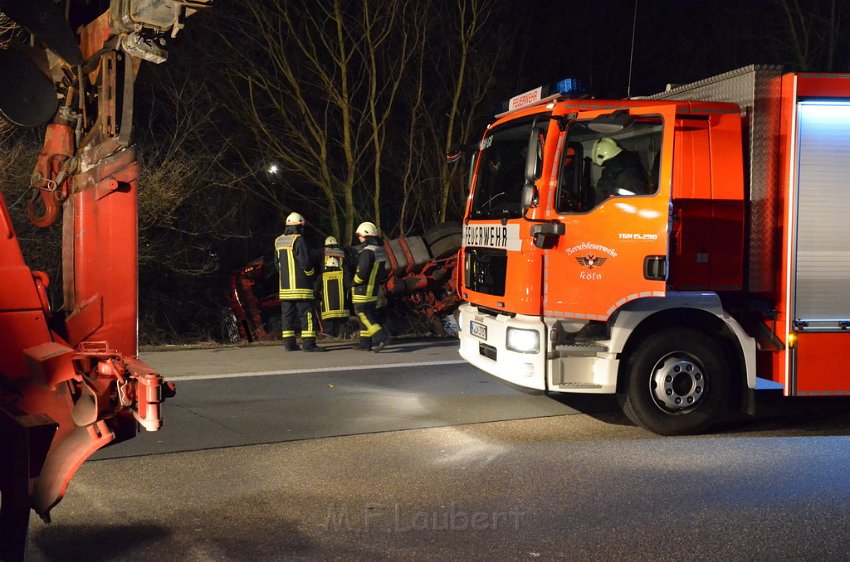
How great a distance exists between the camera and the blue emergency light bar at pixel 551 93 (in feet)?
23.5

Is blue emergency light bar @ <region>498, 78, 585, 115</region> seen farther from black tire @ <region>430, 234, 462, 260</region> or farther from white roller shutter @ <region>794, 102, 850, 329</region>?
black tire @ <region>430, 234, 462, 260</region>

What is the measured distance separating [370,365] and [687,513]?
5683 millimetres

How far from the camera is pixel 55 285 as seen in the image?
1367cm

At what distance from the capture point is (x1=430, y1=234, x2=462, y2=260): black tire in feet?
49.0

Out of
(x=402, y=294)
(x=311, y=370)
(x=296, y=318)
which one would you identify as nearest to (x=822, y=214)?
(x=311, y=370)

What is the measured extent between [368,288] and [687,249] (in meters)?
5.53

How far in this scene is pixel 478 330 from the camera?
797 centimetres

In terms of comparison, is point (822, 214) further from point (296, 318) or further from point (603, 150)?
point (296, 318)

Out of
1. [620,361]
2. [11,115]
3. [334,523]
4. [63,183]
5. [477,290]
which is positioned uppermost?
[11,115]

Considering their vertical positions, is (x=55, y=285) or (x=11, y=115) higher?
(x=11, y=115)

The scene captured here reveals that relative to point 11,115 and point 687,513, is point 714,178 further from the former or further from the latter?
point 11,115

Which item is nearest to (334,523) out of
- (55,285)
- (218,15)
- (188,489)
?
(188,489)

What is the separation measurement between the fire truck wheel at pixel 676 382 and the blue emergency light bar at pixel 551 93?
6.54ft

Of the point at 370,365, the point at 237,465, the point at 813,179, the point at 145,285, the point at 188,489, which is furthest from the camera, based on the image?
the point at 145,285
